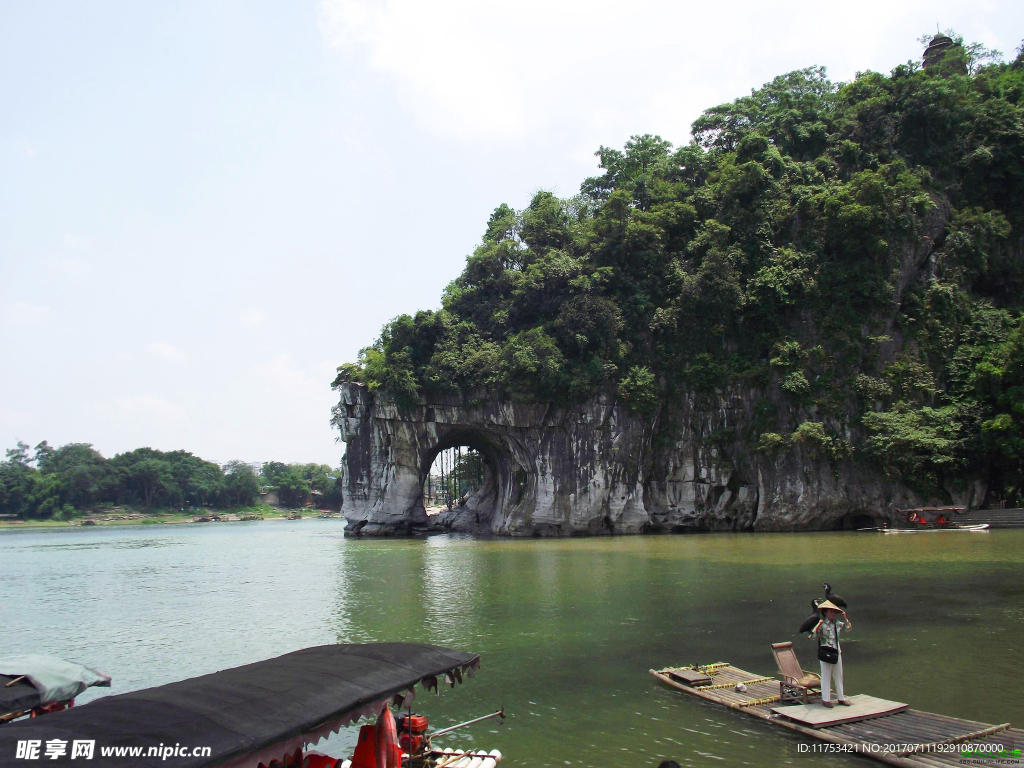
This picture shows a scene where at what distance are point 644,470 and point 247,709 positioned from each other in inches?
1112

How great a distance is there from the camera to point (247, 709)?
4.38 metres

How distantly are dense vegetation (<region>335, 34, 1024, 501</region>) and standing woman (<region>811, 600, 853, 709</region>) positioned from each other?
2186 centimetres

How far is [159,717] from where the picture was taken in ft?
13.3

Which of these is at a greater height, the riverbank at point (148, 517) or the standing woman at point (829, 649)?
the standing woman at point (829, 649)

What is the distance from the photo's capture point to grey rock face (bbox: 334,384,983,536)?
1125 inches

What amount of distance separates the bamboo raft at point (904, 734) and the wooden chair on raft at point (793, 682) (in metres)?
0.17

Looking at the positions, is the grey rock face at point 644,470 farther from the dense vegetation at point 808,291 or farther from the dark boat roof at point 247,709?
the dark boat roof at point 247,709

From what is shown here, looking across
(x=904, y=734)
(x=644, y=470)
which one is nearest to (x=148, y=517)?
(x=644, y=470)

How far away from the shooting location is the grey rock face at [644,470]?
93.7 ft

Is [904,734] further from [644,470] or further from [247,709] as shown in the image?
[644,470]

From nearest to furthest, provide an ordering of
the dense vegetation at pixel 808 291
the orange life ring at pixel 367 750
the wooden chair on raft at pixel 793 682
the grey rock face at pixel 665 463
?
the orange life ring at pixel 367 750 → the wooden chair on raft at pixel 793 682 → the dense vegetation at pixel 808 291 → the grey rock face at pixel 665 463

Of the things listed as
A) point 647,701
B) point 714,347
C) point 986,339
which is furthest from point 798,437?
point 647,701

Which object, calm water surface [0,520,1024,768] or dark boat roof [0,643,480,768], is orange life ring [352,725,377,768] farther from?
calm water surface [0,520,1024,768]

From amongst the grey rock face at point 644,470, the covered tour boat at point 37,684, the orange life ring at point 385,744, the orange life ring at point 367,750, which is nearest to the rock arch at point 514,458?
the grey rock face at point 644,470
